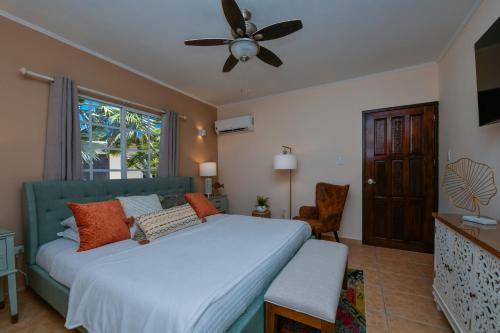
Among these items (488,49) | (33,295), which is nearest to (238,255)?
(33,295)

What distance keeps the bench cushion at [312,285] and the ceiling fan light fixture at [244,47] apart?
1.76m

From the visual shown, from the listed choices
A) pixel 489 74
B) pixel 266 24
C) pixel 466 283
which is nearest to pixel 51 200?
pixel 266 24

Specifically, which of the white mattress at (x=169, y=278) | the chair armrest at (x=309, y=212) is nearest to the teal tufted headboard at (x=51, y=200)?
the white mattress at (x=169, y=278)

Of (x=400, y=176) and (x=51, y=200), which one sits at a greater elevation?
(x=400, y=176)

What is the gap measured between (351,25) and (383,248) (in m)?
2.98

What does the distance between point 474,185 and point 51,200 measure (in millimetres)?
3762

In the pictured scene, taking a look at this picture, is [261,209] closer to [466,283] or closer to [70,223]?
[70,223]

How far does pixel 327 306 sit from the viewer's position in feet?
4.03

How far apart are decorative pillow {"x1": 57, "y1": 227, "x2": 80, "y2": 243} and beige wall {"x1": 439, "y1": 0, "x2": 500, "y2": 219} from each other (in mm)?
3438

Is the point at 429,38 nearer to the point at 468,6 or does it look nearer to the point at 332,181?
the point at 468,6

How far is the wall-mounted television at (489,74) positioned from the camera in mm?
1445

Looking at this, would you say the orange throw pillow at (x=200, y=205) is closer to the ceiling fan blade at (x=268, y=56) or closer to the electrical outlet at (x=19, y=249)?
the electrical outlet at (x=19, y=249)

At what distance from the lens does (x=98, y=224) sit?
6.29 feet

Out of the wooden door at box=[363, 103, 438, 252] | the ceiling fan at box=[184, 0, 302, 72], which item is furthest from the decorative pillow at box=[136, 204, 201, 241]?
the wooden door at box=[363, 103, 438, 252]
